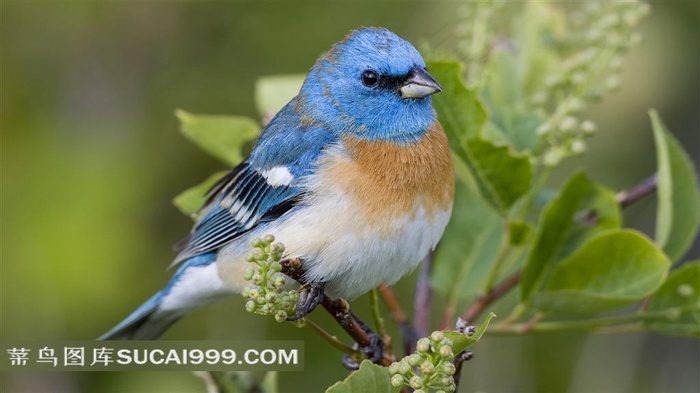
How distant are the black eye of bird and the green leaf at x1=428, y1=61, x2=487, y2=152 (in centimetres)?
21

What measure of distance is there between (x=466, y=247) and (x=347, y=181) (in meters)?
0.54

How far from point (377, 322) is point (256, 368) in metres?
0.55

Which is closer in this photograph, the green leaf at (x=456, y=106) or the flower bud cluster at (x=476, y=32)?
the green leaf at (x=456, y=106)

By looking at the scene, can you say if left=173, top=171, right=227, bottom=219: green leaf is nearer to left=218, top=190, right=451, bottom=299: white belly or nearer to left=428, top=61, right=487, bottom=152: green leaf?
left=218, top=190, right=451, bottom=299: white belly

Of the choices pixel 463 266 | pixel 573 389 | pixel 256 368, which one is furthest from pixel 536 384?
pixel 256 368

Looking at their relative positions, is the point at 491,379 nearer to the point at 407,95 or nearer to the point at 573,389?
the point at 573,389

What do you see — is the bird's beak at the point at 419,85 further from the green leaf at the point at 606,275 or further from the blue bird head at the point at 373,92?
the green leaf at the point at 606,275

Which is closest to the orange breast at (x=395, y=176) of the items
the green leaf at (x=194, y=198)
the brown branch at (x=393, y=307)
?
the brown branch at (x=393, y=307)

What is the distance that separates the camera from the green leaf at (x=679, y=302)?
265 centimetres

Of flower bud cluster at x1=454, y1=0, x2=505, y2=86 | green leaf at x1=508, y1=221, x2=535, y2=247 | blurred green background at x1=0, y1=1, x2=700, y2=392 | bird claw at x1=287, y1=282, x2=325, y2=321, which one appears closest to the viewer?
bird claw at x1=287, y1=282, x2=325, y2=321

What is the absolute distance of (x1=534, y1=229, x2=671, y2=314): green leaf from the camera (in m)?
2.52

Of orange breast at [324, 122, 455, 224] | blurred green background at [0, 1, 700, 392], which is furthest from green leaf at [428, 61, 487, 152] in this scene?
blurred green background at [0, 1, 700, 392]

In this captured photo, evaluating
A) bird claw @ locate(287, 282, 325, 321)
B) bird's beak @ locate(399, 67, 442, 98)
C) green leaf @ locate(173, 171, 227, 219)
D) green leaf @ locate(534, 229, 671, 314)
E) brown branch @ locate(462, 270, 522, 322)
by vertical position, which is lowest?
green leaf @ locate(534, 229, 671, 314)

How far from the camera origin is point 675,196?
2.77 meters
